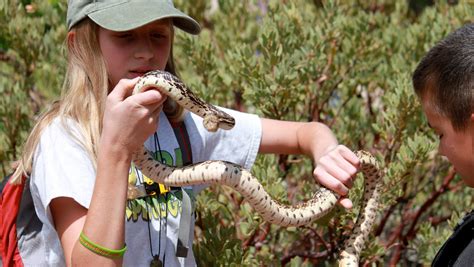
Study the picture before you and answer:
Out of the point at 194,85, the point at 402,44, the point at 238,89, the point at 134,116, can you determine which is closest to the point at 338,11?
the point at 402,44

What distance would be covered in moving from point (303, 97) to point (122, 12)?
143 cm

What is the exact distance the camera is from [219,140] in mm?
3156

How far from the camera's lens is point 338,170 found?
271 cm

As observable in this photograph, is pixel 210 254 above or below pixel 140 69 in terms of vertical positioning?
below

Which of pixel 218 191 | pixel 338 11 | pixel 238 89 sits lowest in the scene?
pixel 218 191

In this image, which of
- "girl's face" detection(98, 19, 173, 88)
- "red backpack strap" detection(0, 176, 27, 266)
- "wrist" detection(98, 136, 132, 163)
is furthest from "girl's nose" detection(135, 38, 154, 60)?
"red backpack strap" detection(0, 176, 27, 266)

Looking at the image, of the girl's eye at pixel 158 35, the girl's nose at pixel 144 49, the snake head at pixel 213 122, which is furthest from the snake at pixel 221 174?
the girl's eye at pixel 158 35

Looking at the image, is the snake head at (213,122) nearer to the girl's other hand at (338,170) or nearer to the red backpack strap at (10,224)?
the girl's other hand at (338,170)

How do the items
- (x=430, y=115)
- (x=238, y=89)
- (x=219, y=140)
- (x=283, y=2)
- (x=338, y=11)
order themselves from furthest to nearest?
(x=283, y=2) < (x=338, y=11) < (x=238, y=89) < (x=219, y=140) < (x=430, y=115)

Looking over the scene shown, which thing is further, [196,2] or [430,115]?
[196,2]

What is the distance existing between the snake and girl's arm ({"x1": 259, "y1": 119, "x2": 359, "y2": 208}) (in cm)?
12

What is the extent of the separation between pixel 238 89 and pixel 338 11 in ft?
2.39

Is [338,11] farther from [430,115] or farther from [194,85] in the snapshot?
[430,115]

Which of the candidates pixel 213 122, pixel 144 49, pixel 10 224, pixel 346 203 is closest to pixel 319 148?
pixel 346 203
